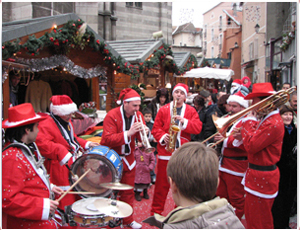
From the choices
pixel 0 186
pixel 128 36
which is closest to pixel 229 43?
pixel 128 36

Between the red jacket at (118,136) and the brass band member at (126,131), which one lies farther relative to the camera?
the brass band member at (126,131)

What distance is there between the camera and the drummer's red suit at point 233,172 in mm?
3770

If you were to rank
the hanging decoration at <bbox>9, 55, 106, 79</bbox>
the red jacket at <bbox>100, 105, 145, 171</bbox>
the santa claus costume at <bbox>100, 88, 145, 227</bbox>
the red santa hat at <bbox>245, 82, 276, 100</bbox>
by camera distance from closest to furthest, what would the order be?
1. the red santa hat at <bbox>245, 82, 276, 100</bbox>
2. the red jacket at <bbox>100, 105, 145, 171</bbox>
3. the santa claus costume at <bbox>100, 88, 145, 227</bbox>
4. the hanging decoration at <bbox>9, 55, 106, 79</bbox>

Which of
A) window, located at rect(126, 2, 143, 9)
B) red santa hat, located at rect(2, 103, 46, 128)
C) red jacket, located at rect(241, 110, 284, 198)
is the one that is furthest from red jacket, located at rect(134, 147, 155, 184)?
window, located at rect(126, 2, 143, 9)

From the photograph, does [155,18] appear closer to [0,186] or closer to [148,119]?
[148,119]

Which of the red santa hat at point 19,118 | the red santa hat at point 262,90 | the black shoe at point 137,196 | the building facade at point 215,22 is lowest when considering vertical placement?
the black shoe at point 137,196

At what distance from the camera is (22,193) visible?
223 cm

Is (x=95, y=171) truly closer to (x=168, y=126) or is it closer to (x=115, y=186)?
(x=115, y=186)

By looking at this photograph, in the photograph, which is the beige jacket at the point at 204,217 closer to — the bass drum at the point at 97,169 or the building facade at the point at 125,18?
the bass drum at the point at 97,169

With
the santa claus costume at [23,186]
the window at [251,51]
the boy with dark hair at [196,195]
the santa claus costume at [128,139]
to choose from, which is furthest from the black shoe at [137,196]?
the window at [251,51]

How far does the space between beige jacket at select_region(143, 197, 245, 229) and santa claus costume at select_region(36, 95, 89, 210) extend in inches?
90.7

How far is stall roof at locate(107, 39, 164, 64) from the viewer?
976 centimetres

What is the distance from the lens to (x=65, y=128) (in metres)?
3.78

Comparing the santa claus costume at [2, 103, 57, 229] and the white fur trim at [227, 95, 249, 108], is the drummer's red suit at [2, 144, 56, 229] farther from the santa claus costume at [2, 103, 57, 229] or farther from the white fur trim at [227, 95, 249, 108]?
the white fur trim at [227, 95, 249, 108]
